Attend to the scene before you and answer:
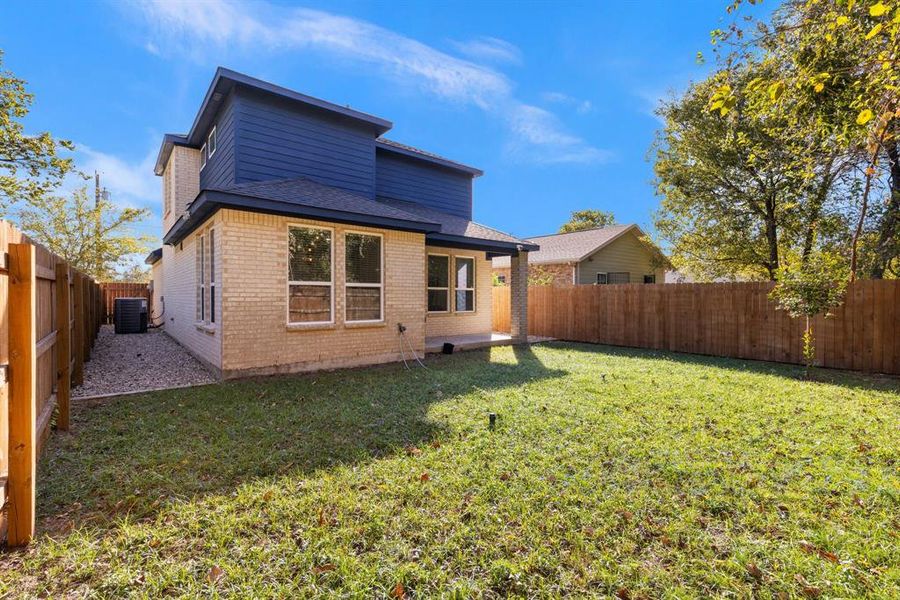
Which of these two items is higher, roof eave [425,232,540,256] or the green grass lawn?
roof eave [425,232,540,256]

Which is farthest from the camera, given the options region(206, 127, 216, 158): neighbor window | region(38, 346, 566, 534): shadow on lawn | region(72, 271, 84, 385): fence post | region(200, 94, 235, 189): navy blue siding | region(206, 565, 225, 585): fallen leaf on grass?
region(206, 127, 216, 158): neighbor window

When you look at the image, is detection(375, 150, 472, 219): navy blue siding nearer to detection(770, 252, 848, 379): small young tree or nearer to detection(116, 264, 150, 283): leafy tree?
detection(770, 252, 848, 379): small young tree

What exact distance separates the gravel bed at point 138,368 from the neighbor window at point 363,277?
2896 millimetres

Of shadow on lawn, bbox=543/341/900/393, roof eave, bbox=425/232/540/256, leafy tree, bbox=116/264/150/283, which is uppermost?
leafy tree, bbox=116/264/150/283

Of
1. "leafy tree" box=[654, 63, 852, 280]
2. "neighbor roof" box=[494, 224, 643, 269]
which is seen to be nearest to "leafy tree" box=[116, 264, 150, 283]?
"neighbor roof" box=[494, 224, 643, 269]

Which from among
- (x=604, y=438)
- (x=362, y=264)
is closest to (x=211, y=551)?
(x=604, y=438)

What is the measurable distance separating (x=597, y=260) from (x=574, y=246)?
138cm

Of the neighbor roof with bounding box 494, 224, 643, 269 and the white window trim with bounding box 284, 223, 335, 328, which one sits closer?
the white window trim with bounding box 284, 223, 335, 328

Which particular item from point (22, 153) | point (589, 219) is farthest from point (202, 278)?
point (589, 219)

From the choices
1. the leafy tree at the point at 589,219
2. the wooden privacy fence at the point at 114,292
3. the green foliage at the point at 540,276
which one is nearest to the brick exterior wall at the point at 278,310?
the green foliage at the point at 540,276

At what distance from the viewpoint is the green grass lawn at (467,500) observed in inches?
89.6

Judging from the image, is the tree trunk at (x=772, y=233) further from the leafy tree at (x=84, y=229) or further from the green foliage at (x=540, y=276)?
the leafy tree at (x=84, y=229)

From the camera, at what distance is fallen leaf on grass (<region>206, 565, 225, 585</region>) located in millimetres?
2244

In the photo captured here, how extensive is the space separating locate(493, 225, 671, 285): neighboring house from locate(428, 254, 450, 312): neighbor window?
6.89 m
